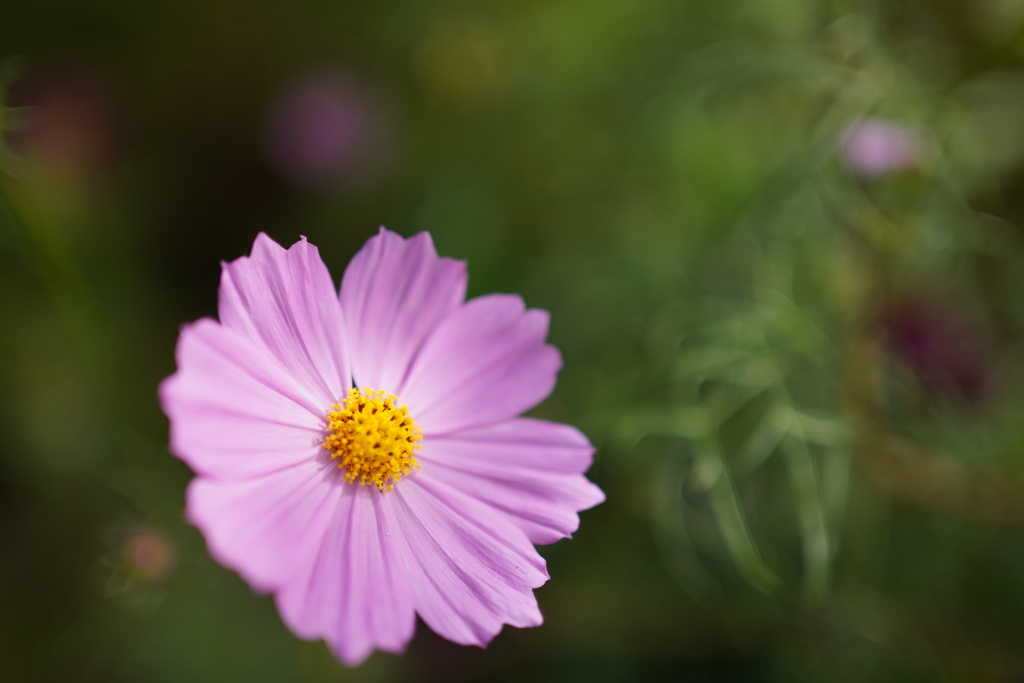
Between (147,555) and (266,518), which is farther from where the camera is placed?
(147,555)

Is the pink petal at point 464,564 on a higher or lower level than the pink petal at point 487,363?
lower

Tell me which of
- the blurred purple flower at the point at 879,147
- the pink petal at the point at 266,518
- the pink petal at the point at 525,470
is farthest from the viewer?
the blurred purple flower at the point at 879,147

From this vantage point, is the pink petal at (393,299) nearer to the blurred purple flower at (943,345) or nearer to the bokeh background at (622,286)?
the bokeh background at (622,286)

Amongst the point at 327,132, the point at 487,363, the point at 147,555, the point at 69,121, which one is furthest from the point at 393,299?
the point at 327,132

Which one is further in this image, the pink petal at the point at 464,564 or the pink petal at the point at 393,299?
the pink petal at the point at 393,299

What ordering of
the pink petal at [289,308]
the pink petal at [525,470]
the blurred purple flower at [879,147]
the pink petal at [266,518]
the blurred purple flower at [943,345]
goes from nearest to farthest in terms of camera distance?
the pink petal at [266,518]
the pink petal at [289,308]
the pink petal at [525,470]
the blurred purple flower at [879,147]
the blurred purple flower at [943,345]

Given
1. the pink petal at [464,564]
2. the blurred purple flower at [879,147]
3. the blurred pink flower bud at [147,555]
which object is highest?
the blurred purple flower at [879,147]

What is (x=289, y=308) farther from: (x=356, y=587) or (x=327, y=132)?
(x=327, y=132)

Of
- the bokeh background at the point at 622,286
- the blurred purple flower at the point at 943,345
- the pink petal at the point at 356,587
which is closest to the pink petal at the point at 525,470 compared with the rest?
the pink petal at the point at 356,587
